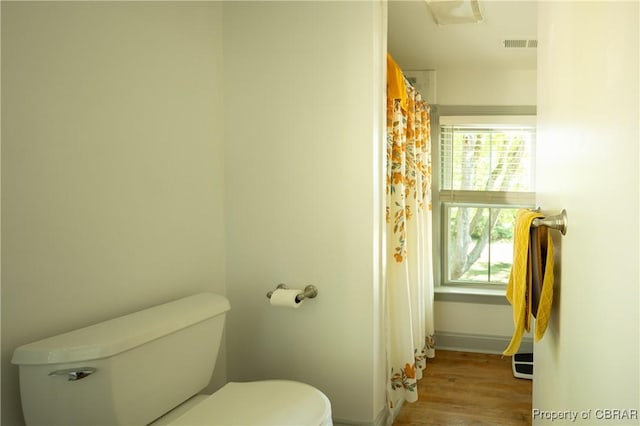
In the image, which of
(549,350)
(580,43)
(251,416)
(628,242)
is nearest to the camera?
(628,242)

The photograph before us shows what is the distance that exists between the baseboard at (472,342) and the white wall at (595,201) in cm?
243

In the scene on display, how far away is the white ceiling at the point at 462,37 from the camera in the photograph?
8.50 feet

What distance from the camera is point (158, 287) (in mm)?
1868

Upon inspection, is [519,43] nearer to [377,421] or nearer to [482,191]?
[482,191]

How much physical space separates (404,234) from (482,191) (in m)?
1.46

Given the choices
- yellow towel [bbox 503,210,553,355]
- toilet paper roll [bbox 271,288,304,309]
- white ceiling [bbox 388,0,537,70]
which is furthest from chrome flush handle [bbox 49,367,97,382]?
white ceiling [bbox 388,0,537,70]

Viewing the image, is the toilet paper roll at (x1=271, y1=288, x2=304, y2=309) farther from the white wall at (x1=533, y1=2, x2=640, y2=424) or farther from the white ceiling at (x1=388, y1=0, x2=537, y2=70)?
the white ceiling at (x1=388, y1=0, x2=537, y2=70)

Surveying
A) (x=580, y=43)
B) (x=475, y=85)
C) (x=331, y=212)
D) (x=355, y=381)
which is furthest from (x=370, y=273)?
(x=475, y=85)

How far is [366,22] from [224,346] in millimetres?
1627

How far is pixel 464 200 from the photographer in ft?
12.5

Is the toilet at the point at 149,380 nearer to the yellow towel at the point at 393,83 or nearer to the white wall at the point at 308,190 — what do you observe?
the white wall at the point at 308,190

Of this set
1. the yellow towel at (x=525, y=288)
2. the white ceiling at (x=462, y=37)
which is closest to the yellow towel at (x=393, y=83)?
the white ceiling at (x=462, y=37)

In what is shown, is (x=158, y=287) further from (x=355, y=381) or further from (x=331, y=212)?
(x=355, y=381)

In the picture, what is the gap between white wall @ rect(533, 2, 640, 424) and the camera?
0.70m
